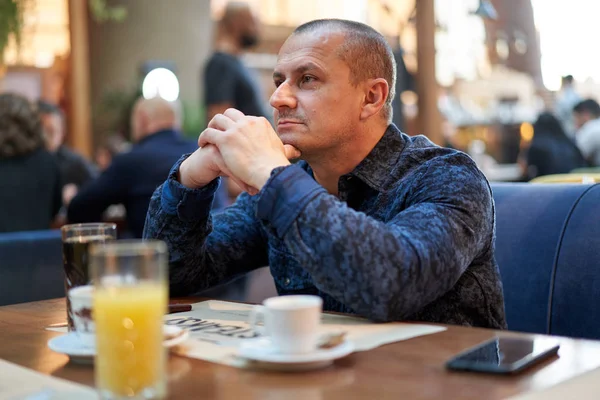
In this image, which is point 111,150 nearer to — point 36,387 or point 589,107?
point 589,107

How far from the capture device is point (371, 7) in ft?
27.1

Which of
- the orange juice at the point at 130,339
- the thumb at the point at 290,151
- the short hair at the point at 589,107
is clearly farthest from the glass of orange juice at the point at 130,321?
the short hair at the point at 589,107

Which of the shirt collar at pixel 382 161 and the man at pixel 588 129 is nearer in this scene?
the shirt collar at pixel 382 161

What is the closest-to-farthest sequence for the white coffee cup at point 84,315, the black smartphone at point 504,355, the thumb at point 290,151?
the black smartphone at point 504,355 < the white coffee cup at point 84,315 < the thumb at point 290,151

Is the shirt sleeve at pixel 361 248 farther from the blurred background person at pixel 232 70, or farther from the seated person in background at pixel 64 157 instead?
the seated person in background at pixel 64 157

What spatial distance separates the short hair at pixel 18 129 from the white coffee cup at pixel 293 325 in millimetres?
2591

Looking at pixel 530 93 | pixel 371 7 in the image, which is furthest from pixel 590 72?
pixel 371 7

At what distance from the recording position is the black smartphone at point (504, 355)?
916 mm

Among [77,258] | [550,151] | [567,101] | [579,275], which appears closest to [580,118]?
[567,101]

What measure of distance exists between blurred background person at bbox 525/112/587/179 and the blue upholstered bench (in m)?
4.88

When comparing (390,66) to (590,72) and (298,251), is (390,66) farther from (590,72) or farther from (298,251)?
(590,72)

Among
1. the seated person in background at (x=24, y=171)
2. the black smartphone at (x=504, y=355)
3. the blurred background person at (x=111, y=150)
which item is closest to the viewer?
the black smartphone at (x=504, y=355)

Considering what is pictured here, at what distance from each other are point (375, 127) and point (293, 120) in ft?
0.60

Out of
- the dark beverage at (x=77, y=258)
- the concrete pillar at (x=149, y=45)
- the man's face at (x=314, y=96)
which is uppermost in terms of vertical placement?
the concrete pillar at (x=149, y=45)
